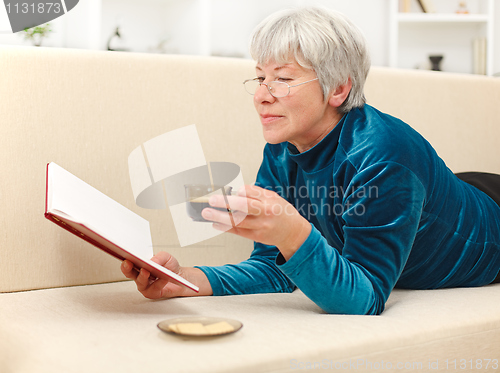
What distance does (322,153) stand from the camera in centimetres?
118

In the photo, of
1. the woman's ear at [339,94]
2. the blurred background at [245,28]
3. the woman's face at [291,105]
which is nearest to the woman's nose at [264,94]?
the woman's face at [291,105]

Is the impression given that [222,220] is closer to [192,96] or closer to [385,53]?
[192,96]

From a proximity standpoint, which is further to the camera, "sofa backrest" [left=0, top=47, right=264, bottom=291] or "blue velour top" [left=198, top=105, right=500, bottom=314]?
"sofa backrest" [left=0, top=47, right=264, bottom=291]

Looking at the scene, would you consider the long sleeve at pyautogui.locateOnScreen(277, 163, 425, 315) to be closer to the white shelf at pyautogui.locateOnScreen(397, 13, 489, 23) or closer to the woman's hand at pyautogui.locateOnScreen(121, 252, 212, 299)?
the woman's hand at pyautogui.locateOnScreen(121, 252, 212, 299)

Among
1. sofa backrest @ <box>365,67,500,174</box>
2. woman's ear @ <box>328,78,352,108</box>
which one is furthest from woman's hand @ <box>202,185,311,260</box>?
sofa backrest @ <box>365,67,500,174</box>

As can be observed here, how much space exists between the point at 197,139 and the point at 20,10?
1.89m

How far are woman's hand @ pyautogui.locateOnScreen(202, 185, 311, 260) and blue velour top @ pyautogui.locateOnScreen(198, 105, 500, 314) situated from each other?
4 centimetres

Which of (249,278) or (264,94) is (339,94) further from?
(249,278)

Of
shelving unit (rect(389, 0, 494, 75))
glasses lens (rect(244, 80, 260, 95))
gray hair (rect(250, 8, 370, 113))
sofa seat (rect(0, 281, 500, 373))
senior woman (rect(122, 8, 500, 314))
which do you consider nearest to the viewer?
sofa seat (rect(0, 281, 500, 373))

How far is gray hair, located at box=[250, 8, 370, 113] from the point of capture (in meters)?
1.11

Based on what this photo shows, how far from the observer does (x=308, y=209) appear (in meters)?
1.31

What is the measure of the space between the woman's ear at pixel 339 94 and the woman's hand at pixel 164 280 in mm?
Result: 489

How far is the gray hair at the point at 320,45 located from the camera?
1110mm

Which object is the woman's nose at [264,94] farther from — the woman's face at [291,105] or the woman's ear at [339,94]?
the woman's ear at [339,94]
